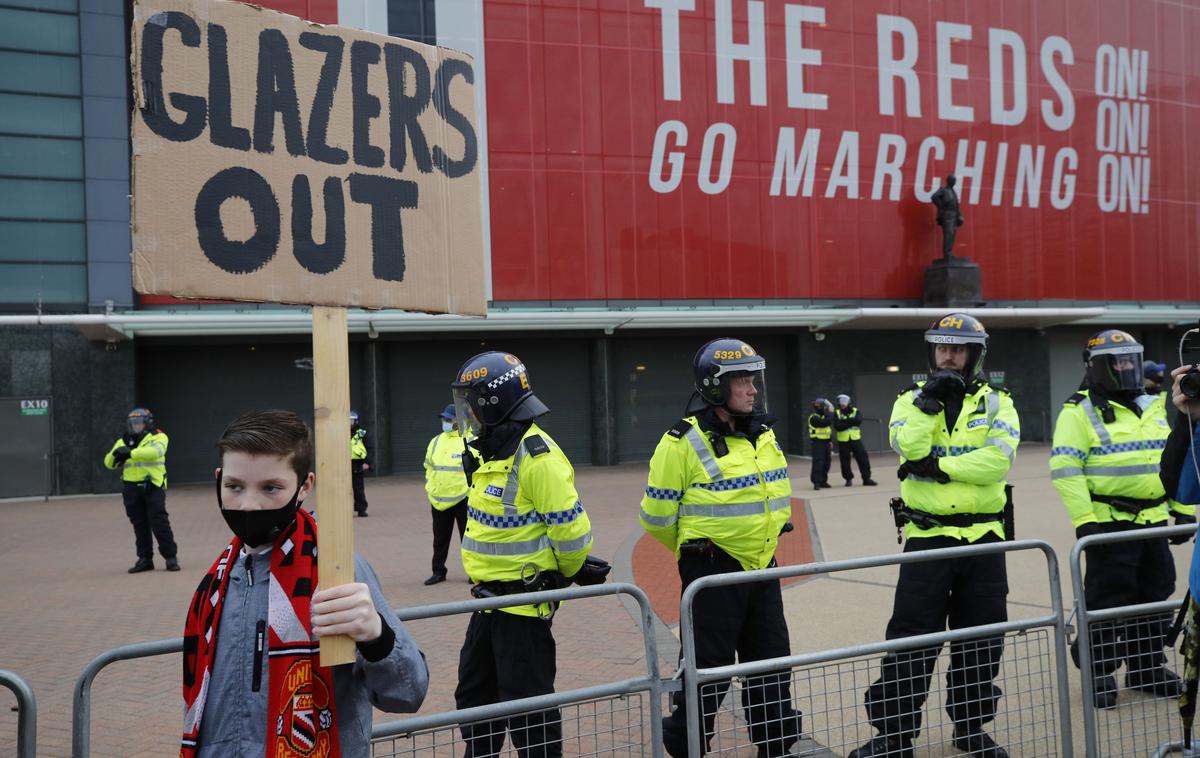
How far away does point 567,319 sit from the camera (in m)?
24.2

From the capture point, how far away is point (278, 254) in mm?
2277

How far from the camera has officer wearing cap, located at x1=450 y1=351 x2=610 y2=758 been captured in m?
4.04

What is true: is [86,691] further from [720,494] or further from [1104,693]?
[1104,693]

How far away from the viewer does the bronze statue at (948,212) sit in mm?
26547

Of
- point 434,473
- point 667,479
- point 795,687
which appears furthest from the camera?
point 434,473

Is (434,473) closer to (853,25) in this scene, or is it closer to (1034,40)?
(853,25)

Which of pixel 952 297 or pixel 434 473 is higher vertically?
pixel 952 297

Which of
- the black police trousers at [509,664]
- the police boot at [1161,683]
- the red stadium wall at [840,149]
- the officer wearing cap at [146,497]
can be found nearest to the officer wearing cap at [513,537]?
the black police trousers at [509,664]

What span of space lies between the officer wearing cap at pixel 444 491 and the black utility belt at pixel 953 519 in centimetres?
535

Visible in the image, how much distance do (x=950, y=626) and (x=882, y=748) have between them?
1.15 metres

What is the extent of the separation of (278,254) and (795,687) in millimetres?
2666

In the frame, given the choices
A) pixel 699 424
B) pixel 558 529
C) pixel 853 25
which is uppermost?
pixel 853 25

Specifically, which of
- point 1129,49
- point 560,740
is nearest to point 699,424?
point 560,740

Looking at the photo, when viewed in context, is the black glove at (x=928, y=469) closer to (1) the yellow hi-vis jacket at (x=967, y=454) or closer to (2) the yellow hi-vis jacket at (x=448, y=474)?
(1) the yellow hi-vis jacket at (x=967, y=454)
